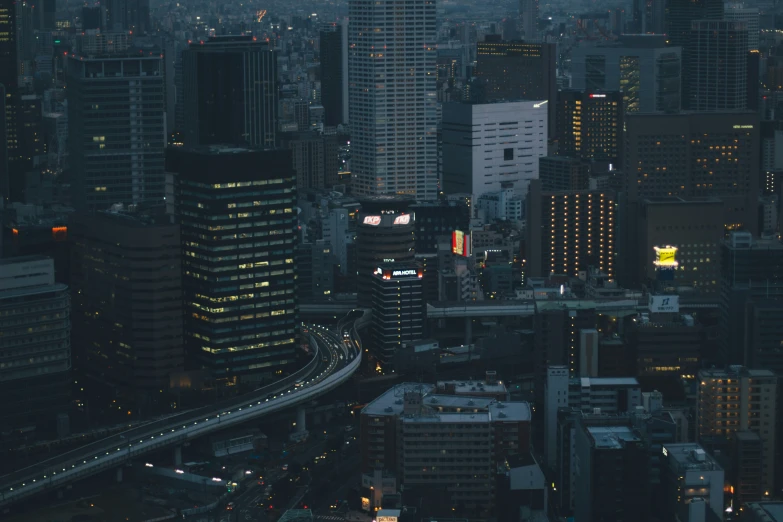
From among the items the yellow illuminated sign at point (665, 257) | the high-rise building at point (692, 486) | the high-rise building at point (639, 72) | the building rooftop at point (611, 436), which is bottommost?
the high-rise building at point (692, 486)

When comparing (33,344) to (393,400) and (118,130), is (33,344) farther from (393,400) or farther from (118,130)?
(118,130)

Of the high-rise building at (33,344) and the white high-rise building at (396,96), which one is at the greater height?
the white high-rise building at (396,96)

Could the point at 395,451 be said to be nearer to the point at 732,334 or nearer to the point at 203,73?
the point at 732,334

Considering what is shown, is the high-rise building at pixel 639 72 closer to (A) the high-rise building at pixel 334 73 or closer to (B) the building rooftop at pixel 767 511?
(A) the high-rise building at pixel 334 73

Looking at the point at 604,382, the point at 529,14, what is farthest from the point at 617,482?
the point at 529,14

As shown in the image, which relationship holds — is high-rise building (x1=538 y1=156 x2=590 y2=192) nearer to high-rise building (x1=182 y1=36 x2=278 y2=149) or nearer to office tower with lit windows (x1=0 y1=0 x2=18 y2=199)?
high-rise building (x1=182 y1=36 x2=278 y2=149)

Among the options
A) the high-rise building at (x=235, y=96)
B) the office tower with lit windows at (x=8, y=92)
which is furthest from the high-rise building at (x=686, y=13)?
the office tower with lit windows at (x=8, y=92)

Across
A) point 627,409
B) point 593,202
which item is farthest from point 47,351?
point 593,202
